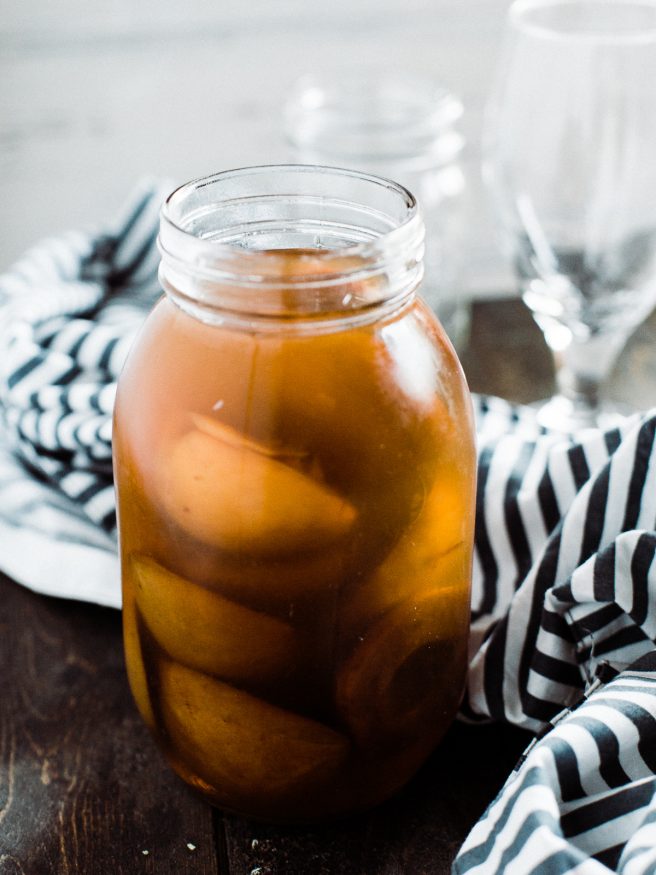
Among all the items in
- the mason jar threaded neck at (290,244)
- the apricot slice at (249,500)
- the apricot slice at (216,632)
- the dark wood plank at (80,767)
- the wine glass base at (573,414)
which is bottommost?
the wine glass base at (573,414)

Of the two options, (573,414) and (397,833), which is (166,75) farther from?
(397,833)

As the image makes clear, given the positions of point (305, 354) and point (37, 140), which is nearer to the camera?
point (305, 354)

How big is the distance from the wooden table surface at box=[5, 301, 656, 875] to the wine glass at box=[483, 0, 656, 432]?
0.27m

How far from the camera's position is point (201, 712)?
33 cm

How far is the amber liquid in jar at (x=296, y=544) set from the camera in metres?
0.29

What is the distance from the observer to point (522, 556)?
1.40 ft

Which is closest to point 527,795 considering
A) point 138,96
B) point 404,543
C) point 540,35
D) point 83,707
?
point 404,543

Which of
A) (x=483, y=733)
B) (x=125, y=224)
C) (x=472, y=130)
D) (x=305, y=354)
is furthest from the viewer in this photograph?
(x=472, y=130)

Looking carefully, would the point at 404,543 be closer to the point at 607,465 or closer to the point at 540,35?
the point at 607,465

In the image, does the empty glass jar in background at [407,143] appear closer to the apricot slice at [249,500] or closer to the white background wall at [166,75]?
the white background wall at [166,75]

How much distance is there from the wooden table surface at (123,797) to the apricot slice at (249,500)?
4.4 inches

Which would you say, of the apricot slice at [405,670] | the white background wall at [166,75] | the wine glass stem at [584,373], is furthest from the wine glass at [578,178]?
the apricot slice at [405,670]

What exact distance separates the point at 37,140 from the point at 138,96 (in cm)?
8

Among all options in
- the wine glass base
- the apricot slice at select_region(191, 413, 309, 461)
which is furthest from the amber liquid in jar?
the wine glass base
